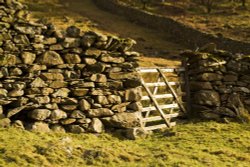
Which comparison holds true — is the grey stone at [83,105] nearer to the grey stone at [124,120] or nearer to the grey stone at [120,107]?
the grey stone at [124,120]

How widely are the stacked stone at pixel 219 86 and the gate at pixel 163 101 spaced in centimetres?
35

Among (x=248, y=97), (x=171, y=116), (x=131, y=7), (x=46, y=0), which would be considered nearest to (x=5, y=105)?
(x=171, y=116)

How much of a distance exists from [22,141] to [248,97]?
7.17m

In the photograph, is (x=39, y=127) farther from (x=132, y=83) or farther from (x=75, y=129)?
(x=132, y=83)

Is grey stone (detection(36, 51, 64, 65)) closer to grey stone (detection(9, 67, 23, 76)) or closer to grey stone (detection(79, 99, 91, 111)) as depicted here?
grey stone (detection(9, 67, 23, 76))

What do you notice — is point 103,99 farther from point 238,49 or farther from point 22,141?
point 238,49

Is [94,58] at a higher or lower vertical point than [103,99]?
higher

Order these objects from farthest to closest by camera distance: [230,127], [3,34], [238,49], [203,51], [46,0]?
1. [46,0]
2. [238,49]
3. [203,51]
4. [230,127]
5. [3,34]

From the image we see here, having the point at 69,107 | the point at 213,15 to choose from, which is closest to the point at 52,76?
the point at 69,107

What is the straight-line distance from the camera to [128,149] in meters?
9.02

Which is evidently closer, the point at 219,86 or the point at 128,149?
the point at 128,149

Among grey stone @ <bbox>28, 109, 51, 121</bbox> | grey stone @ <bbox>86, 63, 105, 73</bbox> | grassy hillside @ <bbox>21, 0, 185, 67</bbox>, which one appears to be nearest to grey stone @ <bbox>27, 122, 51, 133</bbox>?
grey stone @ <bbox>28, 109, 51, 121</bbox>

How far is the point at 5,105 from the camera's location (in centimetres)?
899

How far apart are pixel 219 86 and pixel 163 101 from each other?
71.9 inches
